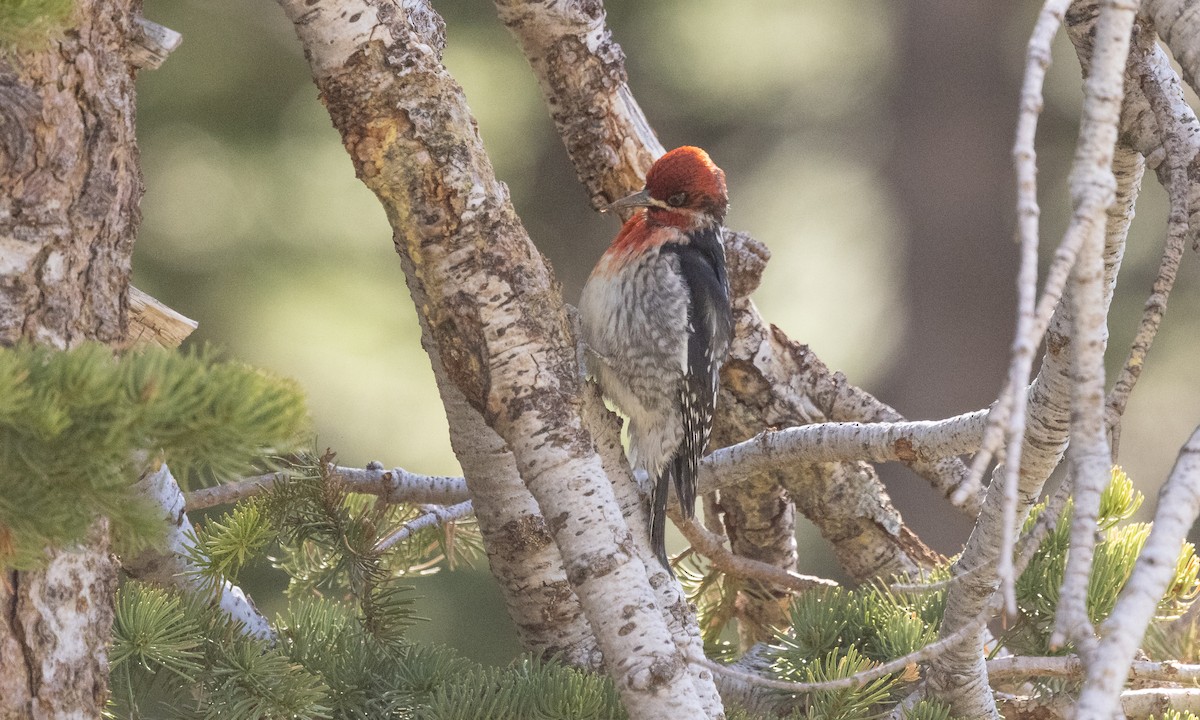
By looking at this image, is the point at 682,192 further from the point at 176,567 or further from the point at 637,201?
the point at 176,567

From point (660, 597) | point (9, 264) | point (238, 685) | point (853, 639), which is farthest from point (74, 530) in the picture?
point (853, 639)

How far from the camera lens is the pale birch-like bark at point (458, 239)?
195 centimetres

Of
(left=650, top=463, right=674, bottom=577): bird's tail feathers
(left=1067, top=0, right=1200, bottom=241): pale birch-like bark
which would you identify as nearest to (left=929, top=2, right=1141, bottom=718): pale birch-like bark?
(left=1067, top=0, right=1200, bottom=241): pale birch-like bark

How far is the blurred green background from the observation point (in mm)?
5383

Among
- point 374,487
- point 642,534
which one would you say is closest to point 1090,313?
point 642,534

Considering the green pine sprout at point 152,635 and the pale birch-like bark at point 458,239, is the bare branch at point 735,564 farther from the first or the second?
the green pine sprout at point 152,635

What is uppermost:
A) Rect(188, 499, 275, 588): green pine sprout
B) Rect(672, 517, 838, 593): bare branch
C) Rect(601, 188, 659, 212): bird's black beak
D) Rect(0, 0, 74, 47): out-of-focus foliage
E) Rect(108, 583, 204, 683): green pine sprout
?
A: Rect(0, 0, 74, 47): out-of-focus foliage

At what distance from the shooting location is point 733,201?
692 cm

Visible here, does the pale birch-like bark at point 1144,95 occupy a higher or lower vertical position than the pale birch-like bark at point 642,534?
higher

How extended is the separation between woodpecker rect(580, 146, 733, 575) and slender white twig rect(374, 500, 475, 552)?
49cm

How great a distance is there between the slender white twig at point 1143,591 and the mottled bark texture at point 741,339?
72.5 inches

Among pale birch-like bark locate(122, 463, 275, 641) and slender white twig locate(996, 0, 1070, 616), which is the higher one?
slender white twig locate(996, 0, 1070, 616)

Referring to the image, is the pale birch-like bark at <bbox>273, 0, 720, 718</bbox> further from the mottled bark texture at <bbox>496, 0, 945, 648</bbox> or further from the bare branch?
the bare branch

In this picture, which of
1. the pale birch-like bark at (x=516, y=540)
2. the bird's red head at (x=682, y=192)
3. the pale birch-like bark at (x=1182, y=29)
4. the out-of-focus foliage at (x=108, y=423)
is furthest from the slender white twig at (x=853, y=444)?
the out-of-focus foliage at (x=108, y=423)
